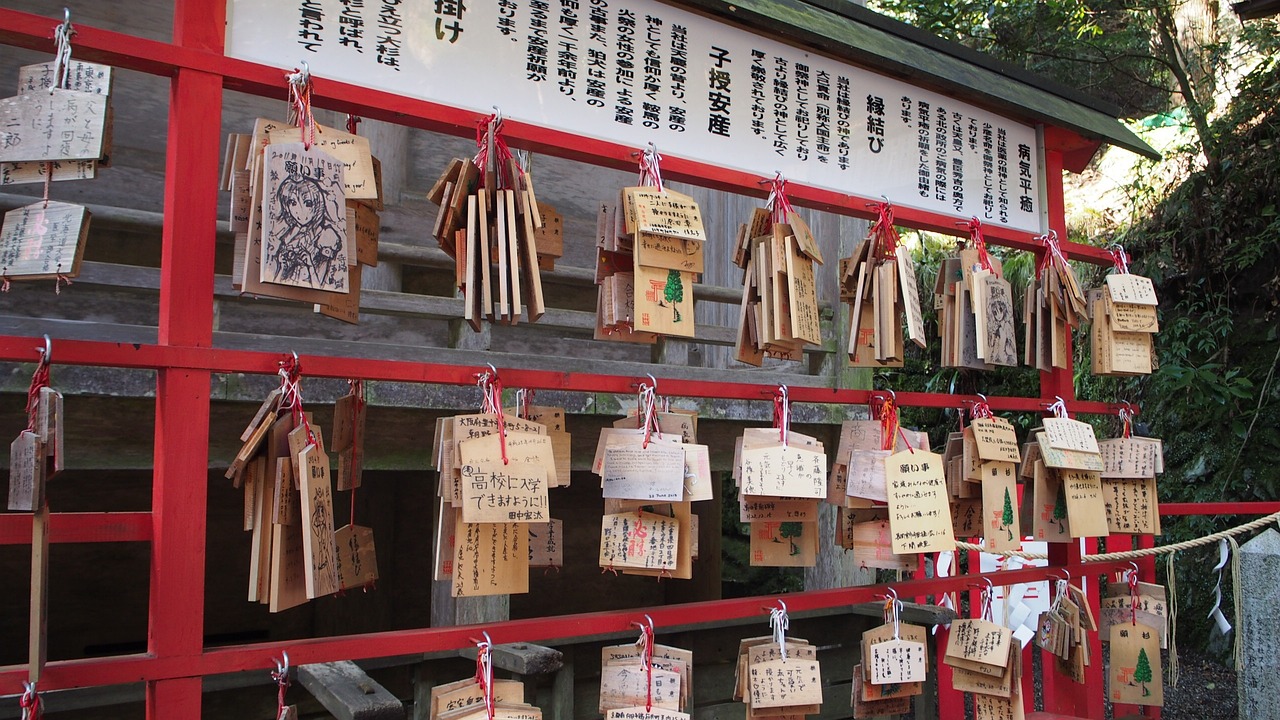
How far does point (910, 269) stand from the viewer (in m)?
3.01

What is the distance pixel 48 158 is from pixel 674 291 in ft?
4.98

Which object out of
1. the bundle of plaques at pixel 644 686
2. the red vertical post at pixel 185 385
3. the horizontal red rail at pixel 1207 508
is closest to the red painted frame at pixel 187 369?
the red vertical post at pixel 185 385

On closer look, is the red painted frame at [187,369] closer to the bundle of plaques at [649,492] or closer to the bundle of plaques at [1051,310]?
the bundle of plaques at [649,492]

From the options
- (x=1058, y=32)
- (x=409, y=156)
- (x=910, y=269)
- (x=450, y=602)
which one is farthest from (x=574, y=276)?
(x=1058, y=32)

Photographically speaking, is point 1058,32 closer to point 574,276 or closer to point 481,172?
point 574,276

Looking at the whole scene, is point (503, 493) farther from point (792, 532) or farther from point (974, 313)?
point (974, 313)

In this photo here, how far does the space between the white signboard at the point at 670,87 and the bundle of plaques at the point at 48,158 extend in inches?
17.8

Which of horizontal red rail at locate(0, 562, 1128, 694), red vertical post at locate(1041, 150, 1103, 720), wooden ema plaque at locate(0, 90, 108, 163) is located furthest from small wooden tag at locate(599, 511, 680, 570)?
red vertical post at locate(1041, 150, 1103, 720)

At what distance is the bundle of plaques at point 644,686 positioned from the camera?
243 centimetres

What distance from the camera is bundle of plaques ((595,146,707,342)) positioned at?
99.1 inches

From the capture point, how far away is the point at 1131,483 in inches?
142

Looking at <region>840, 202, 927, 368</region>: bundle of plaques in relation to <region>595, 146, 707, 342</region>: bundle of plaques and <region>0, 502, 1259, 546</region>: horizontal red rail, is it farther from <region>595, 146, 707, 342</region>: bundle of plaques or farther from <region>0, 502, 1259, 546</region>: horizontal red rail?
<region>0, 502, 1259, 546</region>: horizontal red rail

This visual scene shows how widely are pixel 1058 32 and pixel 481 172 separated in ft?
29.4

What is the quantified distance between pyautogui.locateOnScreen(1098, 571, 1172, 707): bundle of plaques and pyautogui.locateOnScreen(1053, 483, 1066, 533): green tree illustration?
58 centimetres
